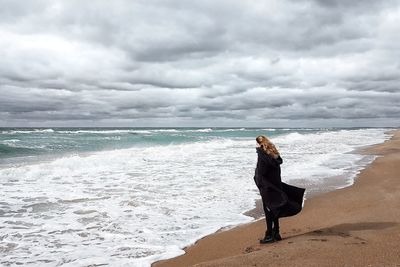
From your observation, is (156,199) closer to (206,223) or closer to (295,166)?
(206,223)

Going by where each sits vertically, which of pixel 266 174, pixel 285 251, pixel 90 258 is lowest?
pixel 90 258

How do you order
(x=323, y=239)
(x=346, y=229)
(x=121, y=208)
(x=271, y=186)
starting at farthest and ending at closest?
(x=121, y=208), (x=346, y=229), (x=271, y=186), (x=323, y=239)

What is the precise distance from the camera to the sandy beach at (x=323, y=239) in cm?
484

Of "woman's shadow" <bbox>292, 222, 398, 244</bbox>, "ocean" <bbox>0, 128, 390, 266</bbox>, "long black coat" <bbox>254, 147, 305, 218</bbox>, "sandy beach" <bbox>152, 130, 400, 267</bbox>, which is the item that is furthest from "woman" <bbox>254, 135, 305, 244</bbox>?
"ocean" <bbox>0, 128, 390, 266</bbox>

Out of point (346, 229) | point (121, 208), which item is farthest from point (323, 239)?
point (121, 208)

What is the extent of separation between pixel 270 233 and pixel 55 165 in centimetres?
1433

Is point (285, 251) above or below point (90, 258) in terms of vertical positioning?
above

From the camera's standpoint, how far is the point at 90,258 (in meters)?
6.03

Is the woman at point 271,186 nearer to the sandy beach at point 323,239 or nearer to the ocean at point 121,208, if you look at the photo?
the sandy beach at point 323,239

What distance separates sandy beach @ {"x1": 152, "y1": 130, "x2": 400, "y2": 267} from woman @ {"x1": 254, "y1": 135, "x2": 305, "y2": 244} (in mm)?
391

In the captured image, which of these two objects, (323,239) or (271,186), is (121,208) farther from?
(323,239)

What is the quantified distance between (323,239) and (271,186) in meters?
1.05

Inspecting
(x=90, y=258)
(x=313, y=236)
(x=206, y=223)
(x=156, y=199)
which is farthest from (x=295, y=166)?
(x=90, y=258)

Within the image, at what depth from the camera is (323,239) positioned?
566 centimetres
